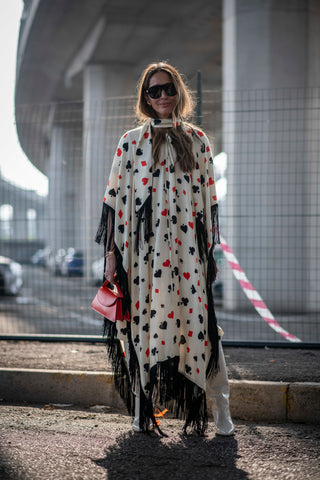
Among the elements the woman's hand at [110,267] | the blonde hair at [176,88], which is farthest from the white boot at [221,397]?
the blonde hair at [176,88]

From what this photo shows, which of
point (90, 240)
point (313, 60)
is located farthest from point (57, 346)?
point (313, 60)

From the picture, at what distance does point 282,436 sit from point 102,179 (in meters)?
4.36

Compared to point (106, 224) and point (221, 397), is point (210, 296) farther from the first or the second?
point (106, 224)

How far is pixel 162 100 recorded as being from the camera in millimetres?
3188

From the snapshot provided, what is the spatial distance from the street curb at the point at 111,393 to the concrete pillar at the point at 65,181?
9.28 ft

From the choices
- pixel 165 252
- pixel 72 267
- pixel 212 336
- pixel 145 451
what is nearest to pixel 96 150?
pixel 72 267

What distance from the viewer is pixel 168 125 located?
3.19m

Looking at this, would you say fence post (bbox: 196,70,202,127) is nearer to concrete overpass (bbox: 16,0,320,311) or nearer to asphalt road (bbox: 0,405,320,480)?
concrete overpass (bbox: 16,0,320,311)

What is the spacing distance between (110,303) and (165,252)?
446mm

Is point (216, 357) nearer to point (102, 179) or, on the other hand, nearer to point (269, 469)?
point (269, 469)

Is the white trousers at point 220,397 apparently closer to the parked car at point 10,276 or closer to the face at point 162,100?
the face at point 162,100

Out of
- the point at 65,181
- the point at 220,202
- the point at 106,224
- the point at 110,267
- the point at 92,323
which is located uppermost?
the point at 65,181

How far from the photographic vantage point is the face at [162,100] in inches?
125

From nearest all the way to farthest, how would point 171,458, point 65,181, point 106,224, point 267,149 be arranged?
1. point 171,458
2. point 106,224
3. point 65,181
4. point 267,149
